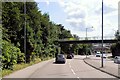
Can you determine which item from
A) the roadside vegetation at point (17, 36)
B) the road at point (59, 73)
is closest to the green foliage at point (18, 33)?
the roadside vegetation at point (17, 36)

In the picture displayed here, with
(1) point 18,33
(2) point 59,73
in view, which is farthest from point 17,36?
(2) point 59,73

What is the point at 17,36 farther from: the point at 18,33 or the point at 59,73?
the point at 59,73

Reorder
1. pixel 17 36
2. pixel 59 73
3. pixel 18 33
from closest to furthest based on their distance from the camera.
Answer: pixel 59 73
pixel 17 36
pixel 18 33

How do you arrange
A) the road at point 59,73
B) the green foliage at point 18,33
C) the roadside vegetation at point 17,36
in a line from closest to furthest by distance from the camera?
1. the road at point 59,73
2. the roadside vegetation at point 17,36
3. the green foliage at point 18,33

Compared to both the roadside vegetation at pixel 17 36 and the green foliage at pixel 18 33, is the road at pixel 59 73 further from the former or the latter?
the green foliage at pixel 18 33

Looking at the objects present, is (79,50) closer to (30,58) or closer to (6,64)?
(30,58)

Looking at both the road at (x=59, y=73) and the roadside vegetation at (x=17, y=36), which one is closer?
the road at (x=59, y=73)

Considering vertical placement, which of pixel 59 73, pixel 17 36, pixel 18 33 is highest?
pixel 18 33

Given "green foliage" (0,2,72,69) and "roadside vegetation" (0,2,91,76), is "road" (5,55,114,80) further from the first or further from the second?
"green foliage" (0,2,72,69)

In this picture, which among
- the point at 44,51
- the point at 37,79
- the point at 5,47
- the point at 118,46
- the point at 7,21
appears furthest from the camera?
the point at 118,46

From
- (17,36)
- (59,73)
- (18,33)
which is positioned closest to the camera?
(59,73)

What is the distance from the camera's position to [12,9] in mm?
46812

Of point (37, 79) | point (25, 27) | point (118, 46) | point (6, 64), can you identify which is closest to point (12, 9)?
point (25, 27)

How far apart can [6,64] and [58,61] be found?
2616cm
